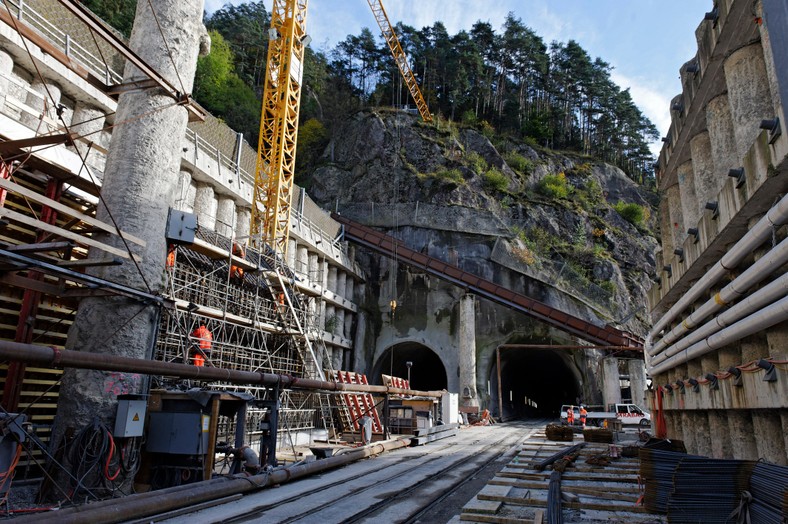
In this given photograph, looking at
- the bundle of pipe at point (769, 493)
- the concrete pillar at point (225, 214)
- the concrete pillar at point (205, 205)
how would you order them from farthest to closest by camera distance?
the concrete pillar at point (225, 214) → the concrete pillar at point (205, 205) → the bundle of pipe at point (769, 493)

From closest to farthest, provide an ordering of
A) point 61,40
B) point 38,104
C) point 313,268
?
point 38,104
point 61,40
point 313,268

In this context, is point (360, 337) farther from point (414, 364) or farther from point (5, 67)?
point (5, 67)

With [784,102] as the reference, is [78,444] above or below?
below

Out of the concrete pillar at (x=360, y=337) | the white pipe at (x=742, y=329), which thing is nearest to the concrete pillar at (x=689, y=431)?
the white pipe at (x=742, y=329)

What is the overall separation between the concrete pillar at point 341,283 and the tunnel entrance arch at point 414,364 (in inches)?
230

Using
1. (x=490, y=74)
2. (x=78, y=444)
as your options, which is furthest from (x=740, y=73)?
(x=490, y=74)

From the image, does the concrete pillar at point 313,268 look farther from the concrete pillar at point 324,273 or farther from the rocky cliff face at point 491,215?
the rocky cliff face at point 491,215

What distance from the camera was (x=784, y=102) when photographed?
6.55 meters

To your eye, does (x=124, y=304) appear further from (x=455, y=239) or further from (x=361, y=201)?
(x=361, y=201)

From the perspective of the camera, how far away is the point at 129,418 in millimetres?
9383

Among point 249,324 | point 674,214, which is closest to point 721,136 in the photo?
point 674,214

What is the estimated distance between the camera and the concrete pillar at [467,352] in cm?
3344

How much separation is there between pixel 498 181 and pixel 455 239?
31.7 ft

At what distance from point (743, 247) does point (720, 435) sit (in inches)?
184
